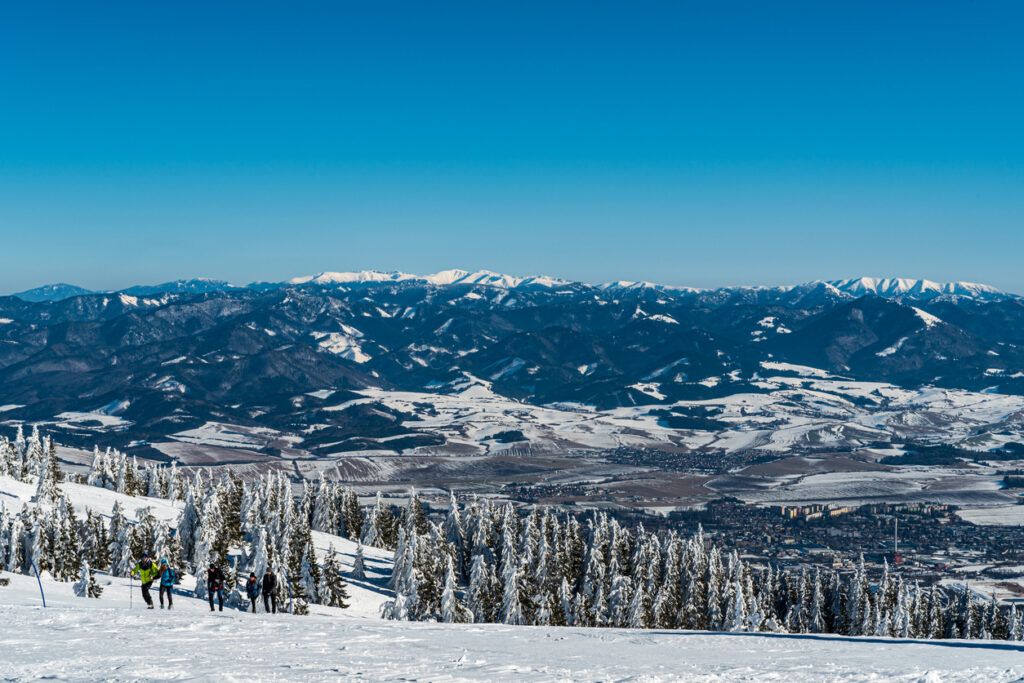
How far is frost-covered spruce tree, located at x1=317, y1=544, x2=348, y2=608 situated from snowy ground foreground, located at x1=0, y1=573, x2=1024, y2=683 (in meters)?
35.6

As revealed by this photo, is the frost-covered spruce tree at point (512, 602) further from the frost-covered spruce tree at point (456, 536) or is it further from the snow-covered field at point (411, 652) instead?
the snow-covered field at point (411, 652)

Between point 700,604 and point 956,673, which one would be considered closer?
point 956,673

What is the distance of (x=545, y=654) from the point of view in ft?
106

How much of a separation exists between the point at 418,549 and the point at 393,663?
51.7 metres

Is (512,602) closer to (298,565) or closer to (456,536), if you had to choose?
(298,565)

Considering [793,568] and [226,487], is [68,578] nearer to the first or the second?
[226,487]

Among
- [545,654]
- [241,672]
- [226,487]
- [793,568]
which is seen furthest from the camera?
[793,568]

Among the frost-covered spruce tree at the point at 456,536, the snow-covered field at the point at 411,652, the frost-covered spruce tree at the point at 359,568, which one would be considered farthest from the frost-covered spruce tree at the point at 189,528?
the snow-covered field at the point at 411,652

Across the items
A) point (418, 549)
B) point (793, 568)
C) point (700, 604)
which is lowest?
point (793, 568)

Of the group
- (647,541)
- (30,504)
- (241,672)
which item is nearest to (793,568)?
(647,541)

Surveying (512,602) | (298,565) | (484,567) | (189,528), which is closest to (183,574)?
(189,528)

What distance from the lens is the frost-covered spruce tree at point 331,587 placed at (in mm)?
77125

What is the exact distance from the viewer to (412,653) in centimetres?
3148

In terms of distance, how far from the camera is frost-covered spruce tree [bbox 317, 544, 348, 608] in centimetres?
7712
